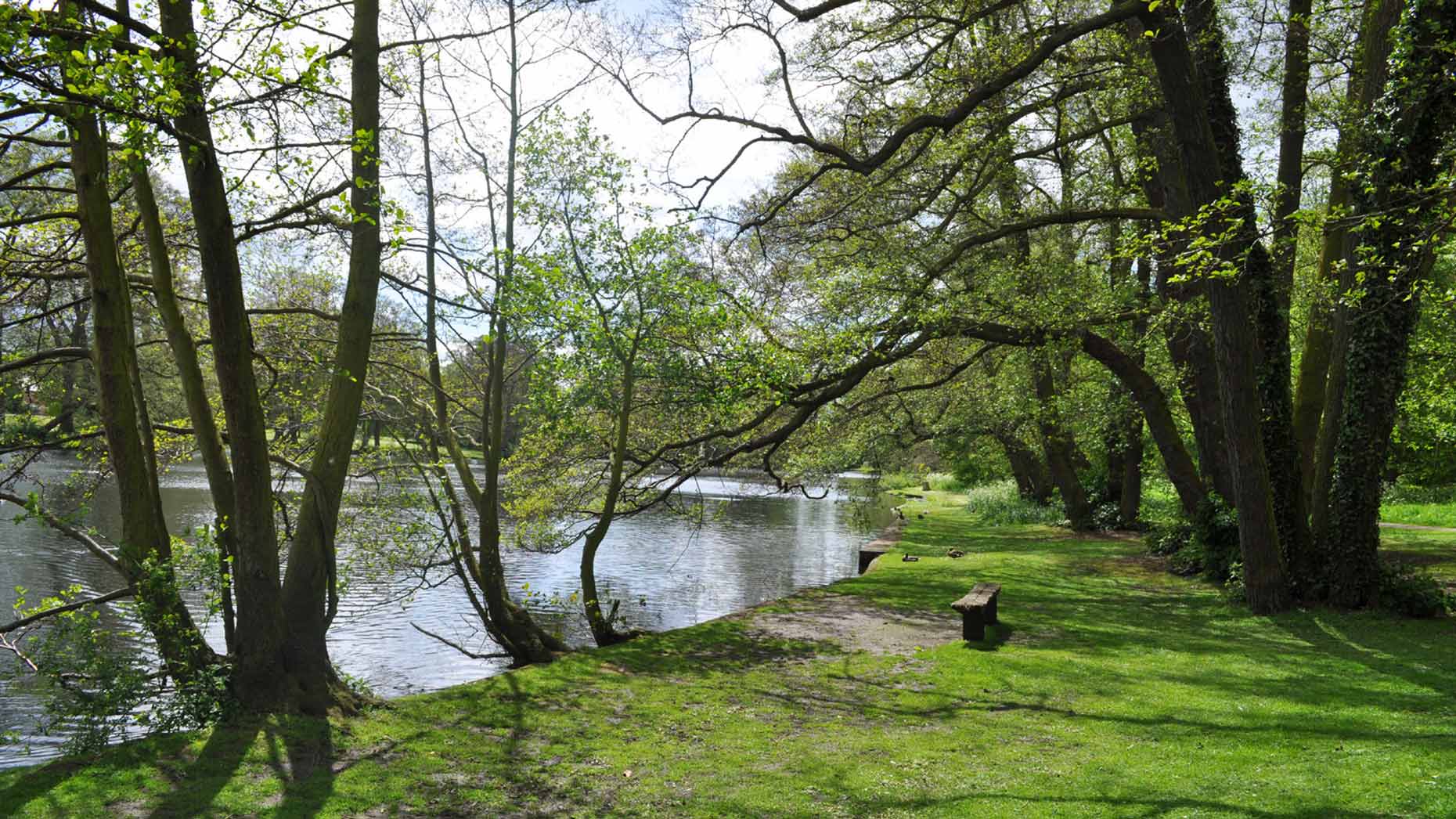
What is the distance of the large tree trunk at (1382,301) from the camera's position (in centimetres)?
891

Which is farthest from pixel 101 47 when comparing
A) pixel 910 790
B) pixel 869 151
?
pixel 869 151

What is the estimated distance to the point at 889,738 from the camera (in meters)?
7.14

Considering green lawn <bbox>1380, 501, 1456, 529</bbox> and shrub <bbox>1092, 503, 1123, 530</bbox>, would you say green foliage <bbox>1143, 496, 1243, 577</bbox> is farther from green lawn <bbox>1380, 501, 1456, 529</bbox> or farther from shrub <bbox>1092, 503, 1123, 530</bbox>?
green lawn <bbox>1380, 501, 1456, 529</bbox>

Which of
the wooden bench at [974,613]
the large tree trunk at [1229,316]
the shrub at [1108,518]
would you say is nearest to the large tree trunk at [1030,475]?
the shrub at [1108,518]

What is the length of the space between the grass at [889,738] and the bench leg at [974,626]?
0.18 meters

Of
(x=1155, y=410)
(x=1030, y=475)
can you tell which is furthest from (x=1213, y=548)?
(x=1030, y=475)

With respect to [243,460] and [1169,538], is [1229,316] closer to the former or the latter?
[1169,538]

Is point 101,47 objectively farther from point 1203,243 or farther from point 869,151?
point 869,151

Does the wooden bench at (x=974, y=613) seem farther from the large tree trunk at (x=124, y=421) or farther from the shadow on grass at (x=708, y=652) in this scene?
the large tree trunk at (x=124, y=421)

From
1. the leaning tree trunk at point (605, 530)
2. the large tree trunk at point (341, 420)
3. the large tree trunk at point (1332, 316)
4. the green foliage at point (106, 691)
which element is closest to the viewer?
the green foliage at point (106, 691)

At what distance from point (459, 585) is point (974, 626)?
10726 mm

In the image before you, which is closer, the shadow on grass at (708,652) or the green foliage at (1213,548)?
the shadow on grass at (708,652)

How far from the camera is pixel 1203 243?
6449 mm

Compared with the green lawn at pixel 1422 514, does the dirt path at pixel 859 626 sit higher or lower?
lower
